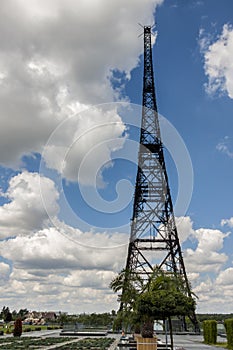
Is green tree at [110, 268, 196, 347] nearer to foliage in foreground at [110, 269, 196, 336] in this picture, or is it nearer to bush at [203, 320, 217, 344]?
foliage in foreground at [110, 269, 196, 336]

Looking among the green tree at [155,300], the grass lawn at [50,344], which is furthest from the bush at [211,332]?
the green tree at [155,300]

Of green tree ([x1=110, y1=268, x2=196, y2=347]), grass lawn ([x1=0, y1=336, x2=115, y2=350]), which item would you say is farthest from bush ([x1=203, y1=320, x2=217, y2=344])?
green tree ([x1=110, y1=268, x2=196, y2=347])

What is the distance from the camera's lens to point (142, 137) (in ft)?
146

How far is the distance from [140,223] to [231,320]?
1865cm

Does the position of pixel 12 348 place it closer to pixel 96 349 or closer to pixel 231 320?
pixel 96 349

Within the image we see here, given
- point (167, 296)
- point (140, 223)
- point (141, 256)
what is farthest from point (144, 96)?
point (167, 296)

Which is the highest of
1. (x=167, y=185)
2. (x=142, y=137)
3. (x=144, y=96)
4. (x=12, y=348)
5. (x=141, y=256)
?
(x=144, y=96)

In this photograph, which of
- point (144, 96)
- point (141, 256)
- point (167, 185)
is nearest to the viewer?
point (141, 256)

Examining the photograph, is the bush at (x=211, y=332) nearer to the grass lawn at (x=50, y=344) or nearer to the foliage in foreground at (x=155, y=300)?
the grass lawn at (x=50, y=344)

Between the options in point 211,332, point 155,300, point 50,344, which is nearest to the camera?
point 155,300

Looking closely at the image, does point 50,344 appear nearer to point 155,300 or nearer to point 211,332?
point 211,332

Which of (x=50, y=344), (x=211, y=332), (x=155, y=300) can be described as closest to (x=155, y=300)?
(x=155, y=300)

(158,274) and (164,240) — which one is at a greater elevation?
(164,240)

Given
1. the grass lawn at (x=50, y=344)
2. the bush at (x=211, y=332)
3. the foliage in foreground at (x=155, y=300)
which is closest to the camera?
the foliage in foreground at (x=155, y=300)
